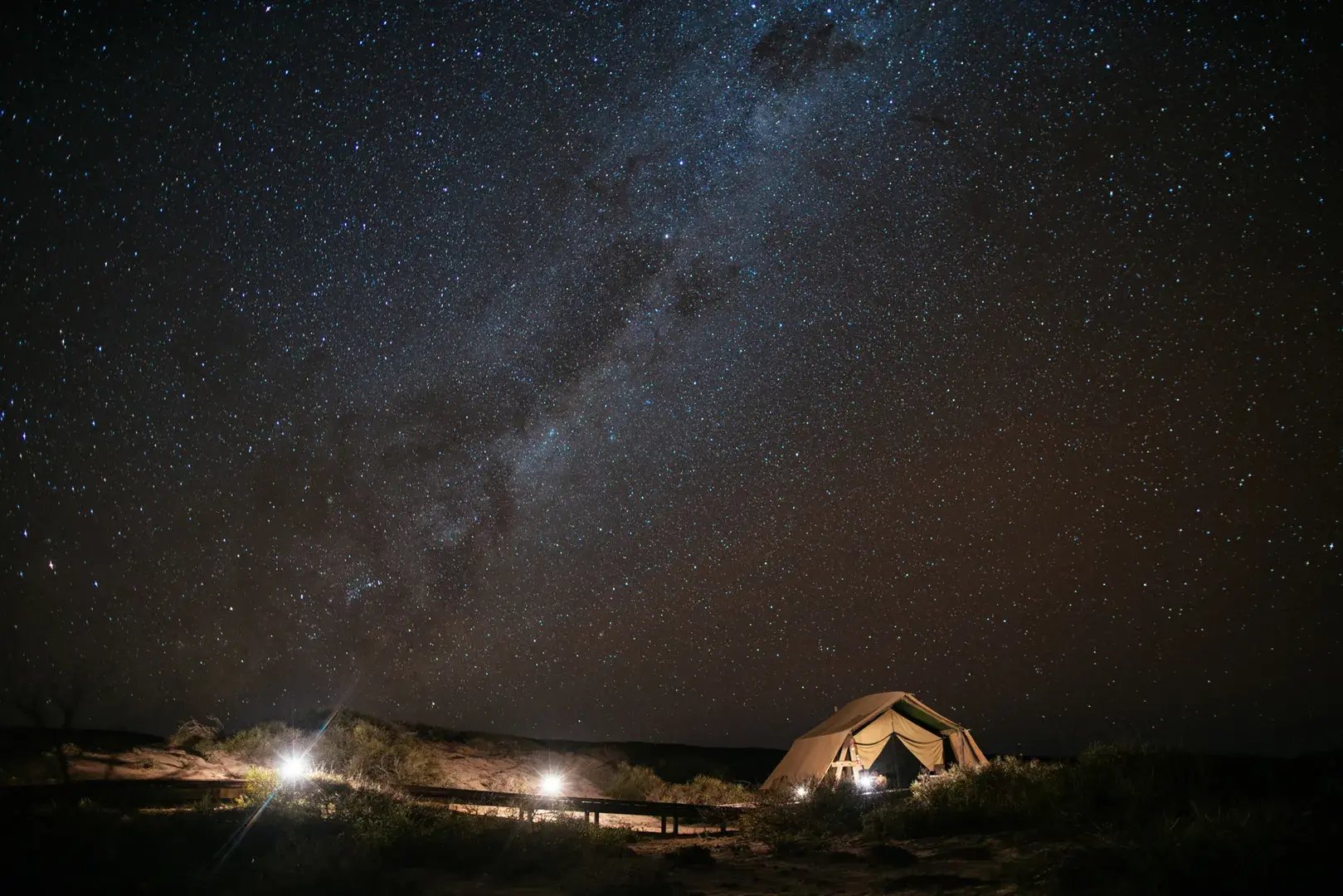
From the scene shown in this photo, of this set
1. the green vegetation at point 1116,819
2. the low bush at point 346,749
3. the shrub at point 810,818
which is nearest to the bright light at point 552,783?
the low bush at point 346,749

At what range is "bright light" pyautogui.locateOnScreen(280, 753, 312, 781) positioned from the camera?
2094 centimetres

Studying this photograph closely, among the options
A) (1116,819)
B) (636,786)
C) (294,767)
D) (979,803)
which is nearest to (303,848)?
(979,803)

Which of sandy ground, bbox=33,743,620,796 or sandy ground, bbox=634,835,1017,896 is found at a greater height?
sandy ground, bbox=33,743,620,796

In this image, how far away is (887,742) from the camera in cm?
2423

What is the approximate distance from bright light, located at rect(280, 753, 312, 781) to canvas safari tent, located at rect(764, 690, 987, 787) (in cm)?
1489

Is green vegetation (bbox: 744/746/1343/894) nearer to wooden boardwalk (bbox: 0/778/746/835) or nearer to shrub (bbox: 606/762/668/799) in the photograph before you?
wooden boardwalk (bbox: 0/778/746/835)

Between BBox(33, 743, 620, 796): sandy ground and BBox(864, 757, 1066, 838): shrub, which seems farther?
BBox(33, 743, 620, 796): sandy ground

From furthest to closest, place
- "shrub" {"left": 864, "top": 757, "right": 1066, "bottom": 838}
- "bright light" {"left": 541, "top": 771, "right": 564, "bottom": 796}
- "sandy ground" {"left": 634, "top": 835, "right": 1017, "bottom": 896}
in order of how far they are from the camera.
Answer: "bright light" {"left": 541, "top": 771, "right": 564, "bottom": 796}, "shrub" {"left": 864, "top": 757, "right": 1066, "bottom": 838}, "sandy ground" {"left": 634, "top": 835, "right": 1017, "bottom": 896}

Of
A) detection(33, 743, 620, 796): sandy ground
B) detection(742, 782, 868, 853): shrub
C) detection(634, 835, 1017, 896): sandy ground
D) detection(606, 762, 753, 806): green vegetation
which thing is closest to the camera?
detection(634, 835, 1017, 896): sandy ground

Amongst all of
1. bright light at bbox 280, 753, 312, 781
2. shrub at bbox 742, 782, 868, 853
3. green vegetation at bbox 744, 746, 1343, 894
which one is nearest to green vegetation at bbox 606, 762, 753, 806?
shrub at bbox 742, 782, 868, 853

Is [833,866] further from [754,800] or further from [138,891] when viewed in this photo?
[754,800]

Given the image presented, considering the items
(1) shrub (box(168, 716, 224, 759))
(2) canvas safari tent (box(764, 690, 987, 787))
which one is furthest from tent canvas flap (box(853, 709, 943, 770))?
(1) shrub (box(168, 716, 224, 759))

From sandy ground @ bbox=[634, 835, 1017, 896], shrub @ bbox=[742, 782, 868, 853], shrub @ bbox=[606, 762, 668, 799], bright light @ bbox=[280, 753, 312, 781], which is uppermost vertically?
bright light @ bbox=[280, 753, 312, 781]

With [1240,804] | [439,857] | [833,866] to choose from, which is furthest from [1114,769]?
[439,857]
